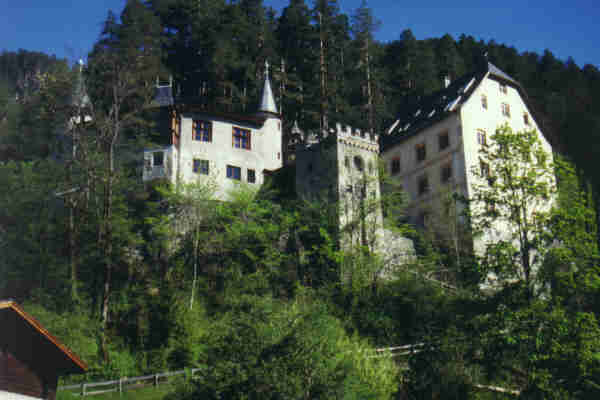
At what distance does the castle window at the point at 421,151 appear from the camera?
149 feet

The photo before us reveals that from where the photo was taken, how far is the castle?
123ft

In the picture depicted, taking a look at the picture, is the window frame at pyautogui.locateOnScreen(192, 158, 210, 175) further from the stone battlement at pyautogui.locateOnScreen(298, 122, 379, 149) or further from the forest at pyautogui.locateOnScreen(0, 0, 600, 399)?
the stone battlement at pyautogui.locateOnScreen(298, 122, 379, 149)

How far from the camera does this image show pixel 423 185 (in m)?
44.8

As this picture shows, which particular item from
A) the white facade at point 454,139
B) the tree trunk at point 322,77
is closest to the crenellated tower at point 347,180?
the white facade at point 454,139

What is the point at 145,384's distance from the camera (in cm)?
2311

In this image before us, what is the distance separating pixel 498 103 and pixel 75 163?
32182mm

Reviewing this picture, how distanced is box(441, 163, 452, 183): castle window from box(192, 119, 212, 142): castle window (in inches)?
682

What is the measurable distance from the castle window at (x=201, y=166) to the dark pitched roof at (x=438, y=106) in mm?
16709

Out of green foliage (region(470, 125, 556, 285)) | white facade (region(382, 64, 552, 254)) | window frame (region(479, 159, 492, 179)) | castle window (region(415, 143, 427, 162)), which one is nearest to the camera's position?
green foliage (region(470, 125, 556, 285))

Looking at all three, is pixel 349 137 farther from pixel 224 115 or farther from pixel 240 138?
pixel 224 115

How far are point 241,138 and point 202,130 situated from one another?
2.93 metres

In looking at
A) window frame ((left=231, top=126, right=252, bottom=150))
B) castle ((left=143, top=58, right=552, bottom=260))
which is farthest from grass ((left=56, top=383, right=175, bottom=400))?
window frame ((left=231, top=126, right=252, bottom=150))

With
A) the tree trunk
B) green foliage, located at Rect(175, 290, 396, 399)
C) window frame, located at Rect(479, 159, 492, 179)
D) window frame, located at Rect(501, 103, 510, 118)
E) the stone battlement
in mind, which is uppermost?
the tree trunk

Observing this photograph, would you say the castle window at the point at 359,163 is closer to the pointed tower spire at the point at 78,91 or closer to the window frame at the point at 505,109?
the window frame at the point at 505,109
